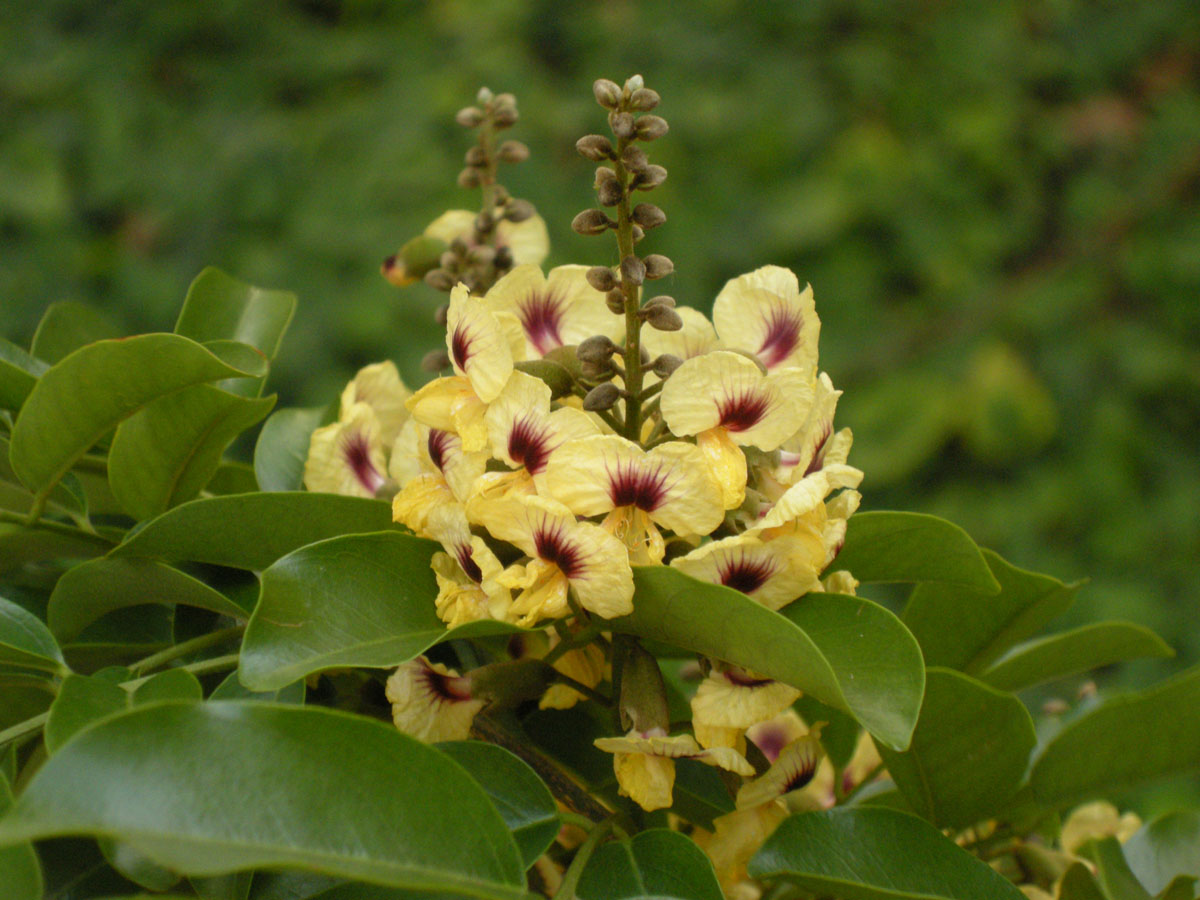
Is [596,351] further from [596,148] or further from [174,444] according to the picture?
[174,444]

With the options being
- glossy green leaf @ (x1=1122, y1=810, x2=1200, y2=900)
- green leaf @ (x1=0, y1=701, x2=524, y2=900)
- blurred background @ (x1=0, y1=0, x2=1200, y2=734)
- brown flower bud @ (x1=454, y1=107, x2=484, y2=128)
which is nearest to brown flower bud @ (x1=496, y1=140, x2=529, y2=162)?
brown flower bud @ (x1=454, y1=107, x2=484, y2=128)

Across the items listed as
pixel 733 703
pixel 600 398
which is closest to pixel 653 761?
pixel 733 703

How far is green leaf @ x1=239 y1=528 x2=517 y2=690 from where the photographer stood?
40 centimetres

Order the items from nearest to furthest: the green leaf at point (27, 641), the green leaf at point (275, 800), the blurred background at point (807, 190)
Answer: the green leaf at point (275, 800) → the green leaf at point (27, 641) → the blurred background at point (807, 190)

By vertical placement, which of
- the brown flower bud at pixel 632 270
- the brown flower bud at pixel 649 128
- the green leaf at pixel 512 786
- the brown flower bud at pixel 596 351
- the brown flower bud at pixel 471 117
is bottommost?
the green leaf at pixel 512 786

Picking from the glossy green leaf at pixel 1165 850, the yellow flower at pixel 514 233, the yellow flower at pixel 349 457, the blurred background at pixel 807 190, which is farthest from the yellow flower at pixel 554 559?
the blurred background at pixel 807 190

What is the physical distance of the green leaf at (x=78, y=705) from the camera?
14.7 inches

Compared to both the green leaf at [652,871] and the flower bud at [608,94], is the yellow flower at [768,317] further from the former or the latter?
the green leaf at [652,871]

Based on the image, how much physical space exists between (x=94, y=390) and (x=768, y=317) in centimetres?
28

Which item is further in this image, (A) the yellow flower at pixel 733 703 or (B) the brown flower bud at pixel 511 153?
(B) the brown flower bud at pixel 511 153

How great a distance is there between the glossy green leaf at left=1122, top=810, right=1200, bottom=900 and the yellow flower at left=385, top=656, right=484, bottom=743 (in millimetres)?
345

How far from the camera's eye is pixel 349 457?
54cm

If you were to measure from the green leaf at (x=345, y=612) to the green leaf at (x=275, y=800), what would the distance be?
40 mm

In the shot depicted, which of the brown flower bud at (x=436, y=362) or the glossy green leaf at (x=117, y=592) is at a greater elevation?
the brown flower bud at (x=436, y=362)
